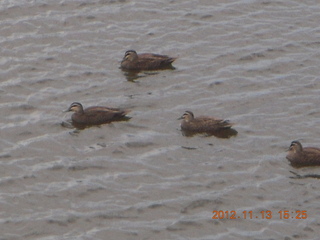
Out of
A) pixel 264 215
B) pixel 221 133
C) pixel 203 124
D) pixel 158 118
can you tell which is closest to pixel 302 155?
pixel 264 215

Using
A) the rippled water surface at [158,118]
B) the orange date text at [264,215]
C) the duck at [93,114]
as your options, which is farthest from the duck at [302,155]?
the duck at [93,114]

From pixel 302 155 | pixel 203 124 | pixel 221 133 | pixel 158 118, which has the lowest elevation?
pixel 302 155

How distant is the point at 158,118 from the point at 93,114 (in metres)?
1.57

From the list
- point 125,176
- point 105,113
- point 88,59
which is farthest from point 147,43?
point 125,176

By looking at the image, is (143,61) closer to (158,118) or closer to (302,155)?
(158,118)

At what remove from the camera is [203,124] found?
24.6 meters

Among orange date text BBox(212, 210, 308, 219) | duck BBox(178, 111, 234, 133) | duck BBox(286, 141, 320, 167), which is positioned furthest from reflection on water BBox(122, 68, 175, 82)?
orange date text BBox(212, 210, 308, 219)

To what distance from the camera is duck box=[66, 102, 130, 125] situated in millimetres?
25062

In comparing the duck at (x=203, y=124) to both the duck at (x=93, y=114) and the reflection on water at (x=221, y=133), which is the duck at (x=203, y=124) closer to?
the reflection on water at (x=221, y=133)

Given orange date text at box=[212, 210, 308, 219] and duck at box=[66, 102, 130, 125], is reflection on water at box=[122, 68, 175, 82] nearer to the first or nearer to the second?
duck at box=[66, 102, 130, 125]

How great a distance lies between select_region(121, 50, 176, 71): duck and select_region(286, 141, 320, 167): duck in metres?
5.96

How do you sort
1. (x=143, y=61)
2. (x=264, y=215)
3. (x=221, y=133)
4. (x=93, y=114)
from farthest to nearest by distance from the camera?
(x=143, y=61), (x=93, y=114), (x=221, y=133), (x=264, y=215)

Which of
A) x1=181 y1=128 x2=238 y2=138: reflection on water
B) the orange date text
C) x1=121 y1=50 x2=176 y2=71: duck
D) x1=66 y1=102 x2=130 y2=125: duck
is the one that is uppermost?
x1=121 y1=50 x2=176 y2=71: duck

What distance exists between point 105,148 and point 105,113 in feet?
5.01
